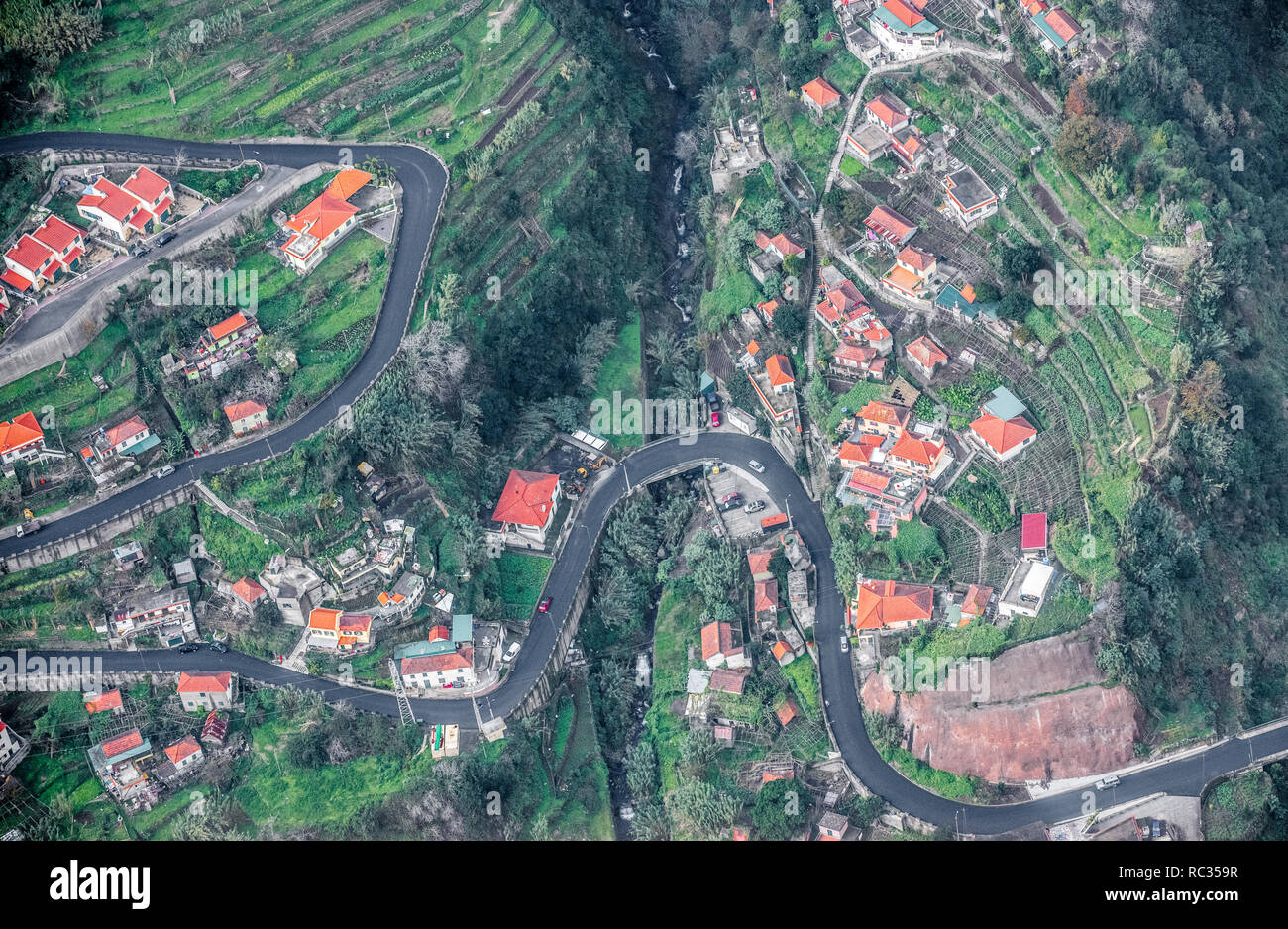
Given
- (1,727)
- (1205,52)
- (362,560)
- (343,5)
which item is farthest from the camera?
(343,5)

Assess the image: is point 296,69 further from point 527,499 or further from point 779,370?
point 779,370

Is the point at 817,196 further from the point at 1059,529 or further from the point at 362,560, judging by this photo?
the point at 362,560

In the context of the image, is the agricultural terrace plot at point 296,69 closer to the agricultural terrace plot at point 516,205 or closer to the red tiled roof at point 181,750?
the agricultural terrace plot at point 516,205

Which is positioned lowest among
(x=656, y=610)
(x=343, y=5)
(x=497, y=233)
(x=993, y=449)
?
(x=656, y=610)

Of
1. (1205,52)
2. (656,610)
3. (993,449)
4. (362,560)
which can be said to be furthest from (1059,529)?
(362,560)

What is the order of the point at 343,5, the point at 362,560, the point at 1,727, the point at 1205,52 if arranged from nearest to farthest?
1. the point at 1,727
2. the point at 362,560
3. the point at 1205,52
4. the point at 343,5

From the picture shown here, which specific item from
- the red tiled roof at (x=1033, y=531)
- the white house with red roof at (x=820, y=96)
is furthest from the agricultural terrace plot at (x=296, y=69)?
the red tiled roof at (x=1033, y=531)
